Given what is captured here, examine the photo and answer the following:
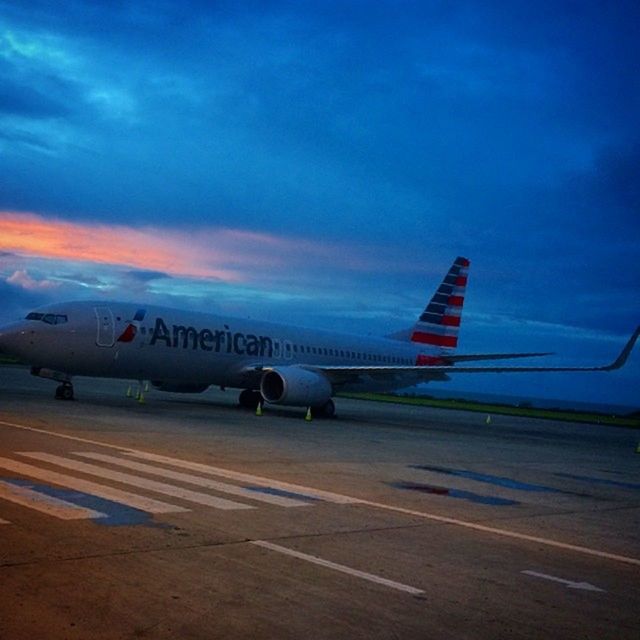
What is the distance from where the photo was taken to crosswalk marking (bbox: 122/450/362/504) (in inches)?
415

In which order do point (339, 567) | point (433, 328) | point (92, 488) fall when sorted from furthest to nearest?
point (433, 328) < point (92, 488) < point (339, 567)

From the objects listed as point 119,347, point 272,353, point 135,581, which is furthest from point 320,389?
point 135,581

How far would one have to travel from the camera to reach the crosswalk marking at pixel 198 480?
9875 millimetres

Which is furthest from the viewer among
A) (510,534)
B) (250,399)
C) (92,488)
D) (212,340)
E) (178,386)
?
(250,399)

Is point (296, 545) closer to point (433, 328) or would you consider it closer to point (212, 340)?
point (212, 340)

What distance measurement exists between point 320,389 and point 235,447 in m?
13.2

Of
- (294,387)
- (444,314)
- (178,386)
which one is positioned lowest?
(178,386)

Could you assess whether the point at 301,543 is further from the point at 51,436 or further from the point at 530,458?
the point at 530,458

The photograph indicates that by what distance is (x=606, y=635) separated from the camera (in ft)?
17.7

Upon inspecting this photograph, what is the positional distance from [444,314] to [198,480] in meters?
30.6

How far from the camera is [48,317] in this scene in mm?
24828

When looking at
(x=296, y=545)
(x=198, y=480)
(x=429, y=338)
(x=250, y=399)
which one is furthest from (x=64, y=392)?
(x=296, y=545)

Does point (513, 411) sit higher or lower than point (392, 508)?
higher

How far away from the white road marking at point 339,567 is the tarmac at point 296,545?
2 centimetres
